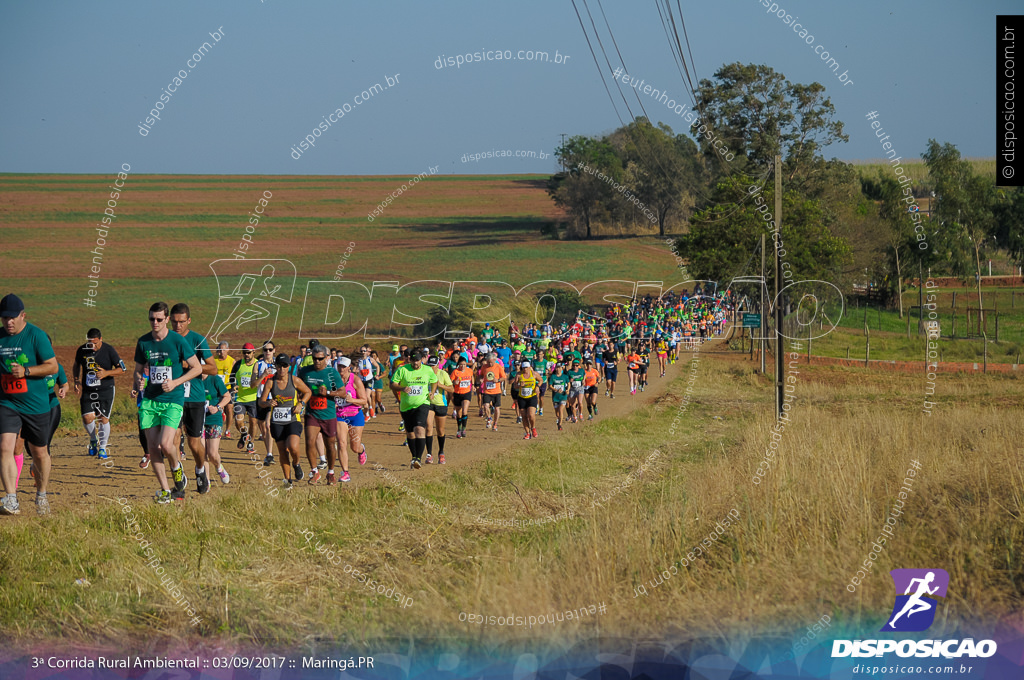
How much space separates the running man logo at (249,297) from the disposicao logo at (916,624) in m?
25.2

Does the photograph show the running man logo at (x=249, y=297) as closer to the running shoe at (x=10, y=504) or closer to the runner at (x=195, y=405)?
the runner at (x=195, y=405)

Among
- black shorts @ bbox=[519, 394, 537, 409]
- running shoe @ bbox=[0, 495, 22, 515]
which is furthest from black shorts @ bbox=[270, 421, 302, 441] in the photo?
black shorts @ bbox=[519, 394, 537, 409]

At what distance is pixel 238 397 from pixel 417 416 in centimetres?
298

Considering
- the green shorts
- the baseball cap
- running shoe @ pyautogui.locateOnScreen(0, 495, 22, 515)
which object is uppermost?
the baseball cap

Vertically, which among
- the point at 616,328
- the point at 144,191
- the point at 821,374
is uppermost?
the point at 144,191

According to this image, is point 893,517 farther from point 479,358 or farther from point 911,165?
point 911,165

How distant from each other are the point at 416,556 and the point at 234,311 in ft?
105

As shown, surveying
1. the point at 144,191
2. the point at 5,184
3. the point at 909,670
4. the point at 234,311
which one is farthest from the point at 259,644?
the point at 5,184

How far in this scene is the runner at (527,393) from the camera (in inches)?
628

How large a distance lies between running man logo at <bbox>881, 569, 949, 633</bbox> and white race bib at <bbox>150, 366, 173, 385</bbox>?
6.85m

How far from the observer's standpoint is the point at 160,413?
29.8 feet

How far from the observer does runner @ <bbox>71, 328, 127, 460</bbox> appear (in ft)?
39.3

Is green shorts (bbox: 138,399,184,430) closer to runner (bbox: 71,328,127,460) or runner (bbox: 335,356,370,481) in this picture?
runner (bbox: 335,356,370,481)

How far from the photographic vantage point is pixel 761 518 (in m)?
8.34
